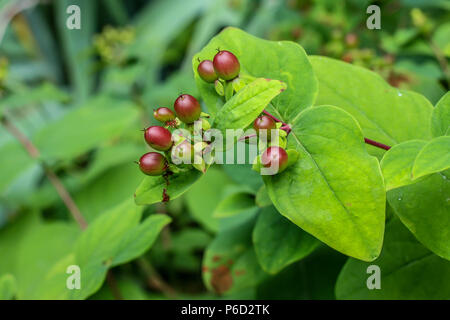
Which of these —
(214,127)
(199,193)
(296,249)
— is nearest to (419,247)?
(296,249)

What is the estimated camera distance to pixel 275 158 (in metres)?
0.43

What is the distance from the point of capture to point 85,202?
49.7 inches

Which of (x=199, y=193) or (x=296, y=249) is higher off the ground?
(x=296, y=249)

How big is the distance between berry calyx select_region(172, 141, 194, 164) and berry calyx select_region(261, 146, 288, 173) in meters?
0.08

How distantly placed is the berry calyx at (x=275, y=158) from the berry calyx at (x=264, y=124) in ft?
0.10

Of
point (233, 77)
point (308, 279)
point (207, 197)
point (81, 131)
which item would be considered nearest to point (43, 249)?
point (81, 131)

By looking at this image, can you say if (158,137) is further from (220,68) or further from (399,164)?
(399,164)

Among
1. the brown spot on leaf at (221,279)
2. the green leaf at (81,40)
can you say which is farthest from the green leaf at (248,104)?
the green leaf at (81,40)

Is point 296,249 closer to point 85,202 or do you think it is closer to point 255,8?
point 85,202

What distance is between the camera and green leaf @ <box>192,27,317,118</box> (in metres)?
0.51

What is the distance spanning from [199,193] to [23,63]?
7.71ft

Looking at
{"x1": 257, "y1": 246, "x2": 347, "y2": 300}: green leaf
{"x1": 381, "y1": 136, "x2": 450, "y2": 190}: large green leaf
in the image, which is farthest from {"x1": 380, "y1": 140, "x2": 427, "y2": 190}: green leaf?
{"x1": 257, "y1": 246, "x2": 347, "y2": 300}: green leaf

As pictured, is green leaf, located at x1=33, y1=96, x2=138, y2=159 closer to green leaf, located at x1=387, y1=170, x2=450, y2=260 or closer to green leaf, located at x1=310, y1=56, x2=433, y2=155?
green leaf, located at x1=310, y1=56, x2=433, y2=155

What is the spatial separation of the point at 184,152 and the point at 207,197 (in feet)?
2.38
